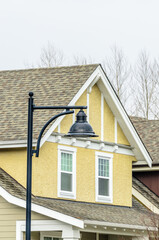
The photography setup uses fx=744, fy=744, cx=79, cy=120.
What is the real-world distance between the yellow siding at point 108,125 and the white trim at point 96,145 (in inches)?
9.7

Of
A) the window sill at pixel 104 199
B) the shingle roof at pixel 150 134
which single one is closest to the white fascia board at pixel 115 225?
the window sill at pixel 104 199

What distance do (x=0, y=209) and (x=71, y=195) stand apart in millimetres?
3305

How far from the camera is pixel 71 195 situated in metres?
23.9

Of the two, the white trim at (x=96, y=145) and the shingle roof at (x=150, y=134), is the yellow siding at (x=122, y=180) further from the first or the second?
the shingle roof at (x=150, y=134)

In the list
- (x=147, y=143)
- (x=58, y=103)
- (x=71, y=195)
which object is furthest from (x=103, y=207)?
(x=147, y=143)

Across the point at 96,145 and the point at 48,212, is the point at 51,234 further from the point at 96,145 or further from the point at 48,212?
the point at 96,145

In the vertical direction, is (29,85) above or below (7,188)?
above

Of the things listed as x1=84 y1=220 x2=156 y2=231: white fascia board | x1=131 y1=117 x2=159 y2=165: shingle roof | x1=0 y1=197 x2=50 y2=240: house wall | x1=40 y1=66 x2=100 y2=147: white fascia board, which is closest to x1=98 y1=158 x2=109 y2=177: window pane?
x1=84 y1=220 x2=156 y2=231: white fascia board

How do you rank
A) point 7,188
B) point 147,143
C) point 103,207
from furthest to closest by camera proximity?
point 147,143
point 103,207
point 7,188

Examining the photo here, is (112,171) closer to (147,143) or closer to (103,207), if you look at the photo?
(103,207)

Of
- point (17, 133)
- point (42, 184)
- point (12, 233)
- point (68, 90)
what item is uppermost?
point (68, 90)

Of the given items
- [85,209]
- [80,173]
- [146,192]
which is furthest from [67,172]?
[146,192]

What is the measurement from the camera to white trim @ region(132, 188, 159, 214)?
92.5ft

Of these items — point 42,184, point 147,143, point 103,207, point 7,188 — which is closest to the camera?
point 7,188
